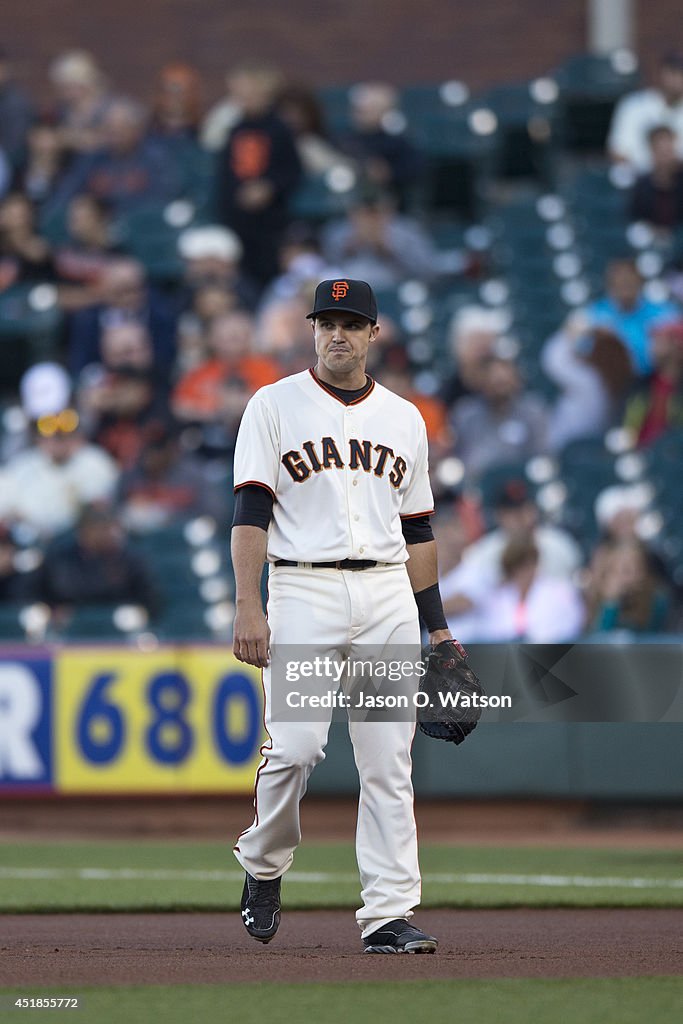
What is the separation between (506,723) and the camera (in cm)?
952

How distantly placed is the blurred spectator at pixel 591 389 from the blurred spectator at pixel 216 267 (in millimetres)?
2454

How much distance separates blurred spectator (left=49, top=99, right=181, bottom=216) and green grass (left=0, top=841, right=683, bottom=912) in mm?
6570

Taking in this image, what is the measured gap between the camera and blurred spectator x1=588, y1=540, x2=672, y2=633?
10.0 metres

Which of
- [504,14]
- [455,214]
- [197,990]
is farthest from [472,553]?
[504,14]

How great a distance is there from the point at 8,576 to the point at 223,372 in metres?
2.03

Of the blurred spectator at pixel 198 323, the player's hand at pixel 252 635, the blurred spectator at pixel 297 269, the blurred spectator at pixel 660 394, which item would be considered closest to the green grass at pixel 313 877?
the player's hand at pixel 252 635

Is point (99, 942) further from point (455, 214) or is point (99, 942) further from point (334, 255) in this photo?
point (455, 214)

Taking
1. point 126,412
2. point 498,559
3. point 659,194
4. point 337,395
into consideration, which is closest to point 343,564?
point 337,395

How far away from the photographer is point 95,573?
36.5 feet

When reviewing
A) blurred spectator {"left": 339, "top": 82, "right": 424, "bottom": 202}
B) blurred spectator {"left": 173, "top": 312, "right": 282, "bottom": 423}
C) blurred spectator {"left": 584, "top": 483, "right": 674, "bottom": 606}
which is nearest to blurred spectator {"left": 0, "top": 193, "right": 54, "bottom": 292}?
blurred spectator {"left": 173, "top": 312, "right": 282, "bottom": 423}

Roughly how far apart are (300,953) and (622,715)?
4.61 m

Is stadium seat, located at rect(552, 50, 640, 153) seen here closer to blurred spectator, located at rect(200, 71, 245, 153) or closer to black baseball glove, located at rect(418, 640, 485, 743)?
blurred spectator, located at rect(200, 71, 245, 153)

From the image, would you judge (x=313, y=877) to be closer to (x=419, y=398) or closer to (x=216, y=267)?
(x=419, y=398)

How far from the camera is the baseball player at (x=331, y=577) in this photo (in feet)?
16.6
